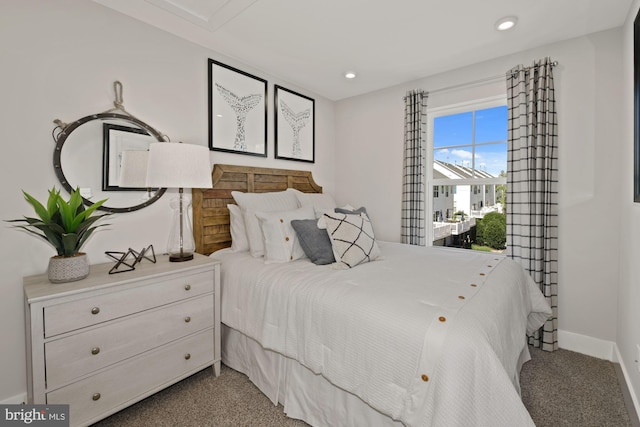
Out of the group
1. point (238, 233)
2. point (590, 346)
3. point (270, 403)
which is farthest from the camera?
point (238, 233)

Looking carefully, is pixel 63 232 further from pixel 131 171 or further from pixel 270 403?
pixel 270 403

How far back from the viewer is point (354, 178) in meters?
3.67

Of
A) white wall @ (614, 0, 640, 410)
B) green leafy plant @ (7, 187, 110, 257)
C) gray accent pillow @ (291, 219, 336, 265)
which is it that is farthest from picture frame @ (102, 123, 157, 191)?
white wall @ (614, 0, 640, 410)

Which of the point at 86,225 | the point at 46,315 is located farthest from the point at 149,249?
the point at 46,315

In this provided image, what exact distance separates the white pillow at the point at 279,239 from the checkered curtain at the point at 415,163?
1.46 meters

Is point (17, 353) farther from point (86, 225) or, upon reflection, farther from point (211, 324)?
point (211, 324)

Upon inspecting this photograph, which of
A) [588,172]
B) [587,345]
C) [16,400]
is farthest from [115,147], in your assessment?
[587,345]

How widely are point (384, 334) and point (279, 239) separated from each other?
43.5 inches

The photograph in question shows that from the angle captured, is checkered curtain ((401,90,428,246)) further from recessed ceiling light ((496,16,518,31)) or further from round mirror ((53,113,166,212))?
round mirror ((53,113,166,212))

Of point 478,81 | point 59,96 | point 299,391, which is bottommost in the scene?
point 299,391

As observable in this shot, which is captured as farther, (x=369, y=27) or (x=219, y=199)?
(x=219, y=199)

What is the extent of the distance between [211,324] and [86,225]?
0.94 meters

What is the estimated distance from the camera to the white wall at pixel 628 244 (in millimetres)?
1636

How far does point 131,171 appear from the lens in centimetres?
199
